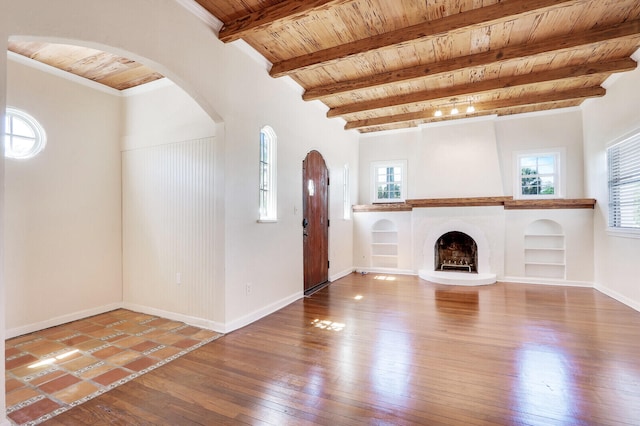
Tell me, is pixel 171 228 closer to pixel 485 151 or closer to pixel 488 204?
pixel 488 204

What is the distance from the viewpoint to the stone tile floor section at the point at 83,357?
2.04 meters

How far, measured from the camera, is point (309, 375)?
231cm

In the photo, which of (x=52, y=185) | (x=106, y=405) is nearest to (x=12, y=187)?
(x=52, y=185)

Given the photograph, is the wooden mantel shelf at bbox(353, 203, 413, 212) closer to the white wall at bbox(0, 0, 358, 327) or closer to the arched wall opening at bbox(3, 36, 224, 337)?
the white wall at bbox(0, 0, 358, 327)

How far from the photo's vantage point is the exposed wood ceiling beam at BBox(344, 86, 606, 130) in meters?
4.64

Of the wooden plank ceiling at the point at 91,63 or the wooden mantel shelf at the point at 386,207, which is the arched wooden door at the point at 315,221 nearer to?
the wooden mantel shelf at the point at 386,207

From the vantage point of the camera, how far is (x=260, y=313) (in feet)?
11.9

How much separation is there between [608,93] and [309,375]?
5.79 meters

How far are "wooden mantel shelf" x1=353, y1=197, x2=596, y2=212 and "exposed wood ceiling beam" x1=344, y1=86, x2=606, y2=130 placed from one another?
1.62 m

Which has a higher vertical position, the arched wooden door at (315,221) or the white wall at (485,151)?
the white wall at (485,151)

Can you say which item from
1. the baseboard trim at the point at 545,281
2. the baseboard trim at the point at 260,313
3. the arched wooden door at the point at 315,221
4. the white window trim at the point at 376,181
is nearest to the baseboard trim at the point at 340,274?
the arched wooden door at the point at 315,221

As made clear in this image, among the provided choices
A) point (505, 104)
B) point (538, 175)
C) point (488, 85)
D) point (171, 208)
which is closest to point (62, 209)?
point (171, 208)

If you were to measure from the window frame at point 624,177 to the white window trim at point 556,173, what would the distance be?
1085 mm

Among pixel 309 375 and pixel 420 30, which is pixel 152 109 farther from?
pixel 309 375
